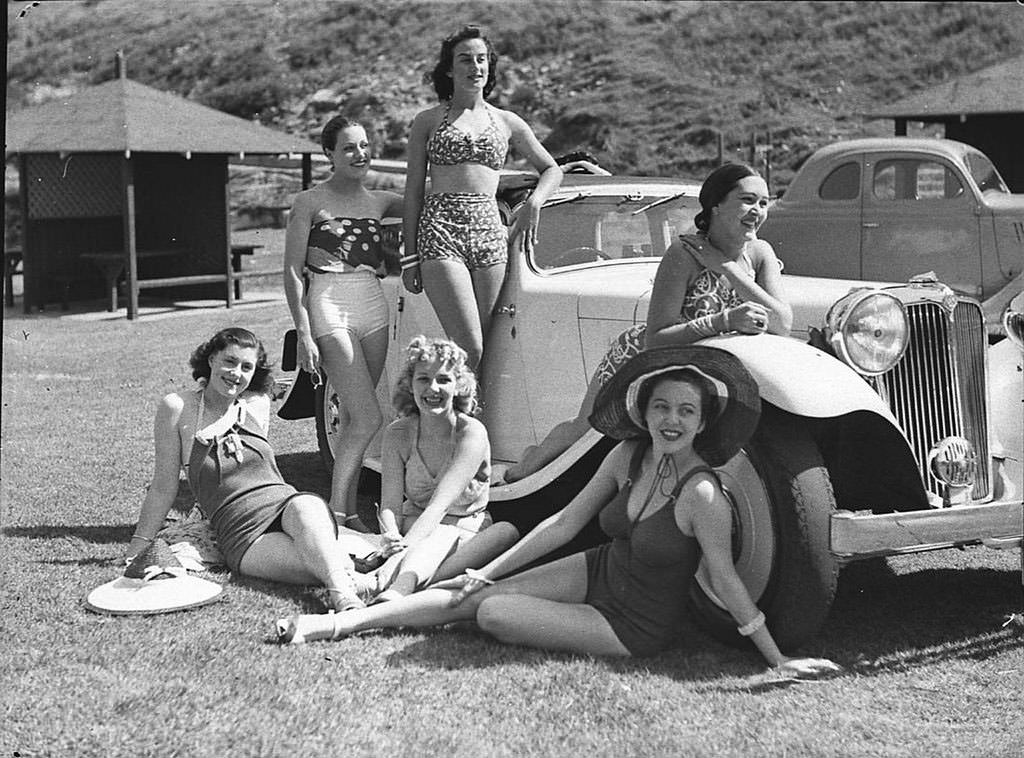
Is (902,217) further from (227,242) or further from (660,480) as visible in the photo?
(227,242)

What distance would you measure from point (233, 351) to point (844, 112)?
26.1 m

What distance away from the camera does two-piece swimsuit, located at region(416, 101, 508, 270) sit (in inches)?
205

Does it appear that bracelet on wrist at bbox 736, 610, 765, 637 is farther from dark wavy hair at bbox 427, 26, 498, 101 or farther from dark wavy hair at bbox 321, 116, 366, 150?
dark wavy hair at bbox 321, 116, 366, 150

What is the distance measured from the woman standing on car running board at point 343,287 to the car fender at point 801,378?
1816mm

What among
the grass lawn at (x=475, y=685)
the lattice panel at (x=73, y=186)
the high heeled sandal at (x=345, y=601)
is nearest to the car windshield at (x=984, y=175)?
the grass lawn at (x=475, y=685)

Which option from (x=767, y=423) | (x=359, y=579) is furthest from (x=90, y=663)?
(x=767, y=423)

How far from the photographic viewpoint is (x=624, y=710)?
356 centimetres

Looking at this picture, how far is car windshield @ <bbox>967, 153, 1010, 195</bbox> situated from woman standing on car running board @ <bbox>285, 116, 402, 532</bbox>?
842cm

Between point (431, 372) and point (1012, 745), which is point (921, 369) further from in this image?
point (431, 372)

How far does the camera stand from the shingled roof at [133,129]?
16109 mm

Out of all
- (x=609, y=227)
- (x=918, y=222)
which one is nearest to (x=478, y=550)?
(x=609, y=227)

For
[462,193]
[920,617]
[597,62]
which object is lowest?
[920,617]

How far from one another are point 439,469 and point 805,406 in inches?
61.5

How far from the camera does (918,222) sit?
1228 centimetres
